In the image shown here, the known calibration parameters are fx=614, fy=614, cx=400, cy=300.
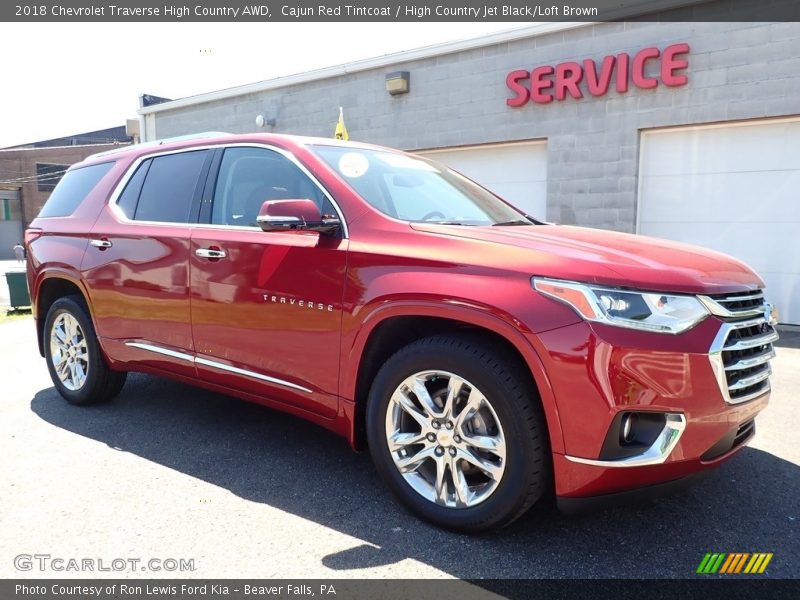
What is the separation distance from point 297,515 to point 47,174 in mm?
51997

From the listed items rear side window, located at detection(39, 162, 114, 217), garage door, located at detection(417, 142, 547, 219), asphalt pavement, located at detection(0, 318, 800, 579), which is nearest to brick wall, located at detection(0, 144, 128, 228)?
garage door, located at detection(417, 142, 547, 219)

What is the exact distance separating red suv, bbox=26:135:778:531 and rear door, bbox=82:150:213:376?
0.01 metres

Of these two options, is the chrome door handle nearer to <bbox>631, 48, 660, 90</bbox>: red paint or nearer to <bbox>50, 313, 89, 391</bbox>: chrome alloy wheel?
<bbox>50, 313, 89, 391</bbox>: chrome alloy wheel

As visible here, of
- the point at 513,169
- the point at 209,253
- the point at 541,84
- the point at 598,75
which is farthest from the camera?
the point at 513,169

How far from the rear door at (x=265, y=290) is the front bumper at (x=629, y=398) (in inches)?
44.9

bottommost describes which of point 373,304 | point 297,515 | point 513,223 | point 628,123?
point 297,515

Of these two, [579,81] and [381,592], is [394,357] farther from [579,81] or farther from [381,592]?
[579,81]

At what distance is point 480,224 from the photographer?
10.7 ft

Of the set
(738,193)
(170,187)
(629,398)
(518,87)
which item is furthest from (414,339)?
(518,87)

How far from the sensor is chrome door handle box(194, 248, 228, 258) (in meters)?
3.40

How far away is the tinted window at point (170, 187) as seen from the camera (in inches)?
150

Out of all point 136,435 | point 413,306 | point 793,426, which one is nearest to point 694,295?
point 413,306

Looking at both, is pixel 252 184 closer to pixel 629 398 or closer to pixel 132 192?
pixel 132 192

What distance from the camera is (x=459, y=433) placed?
8.61 ft
